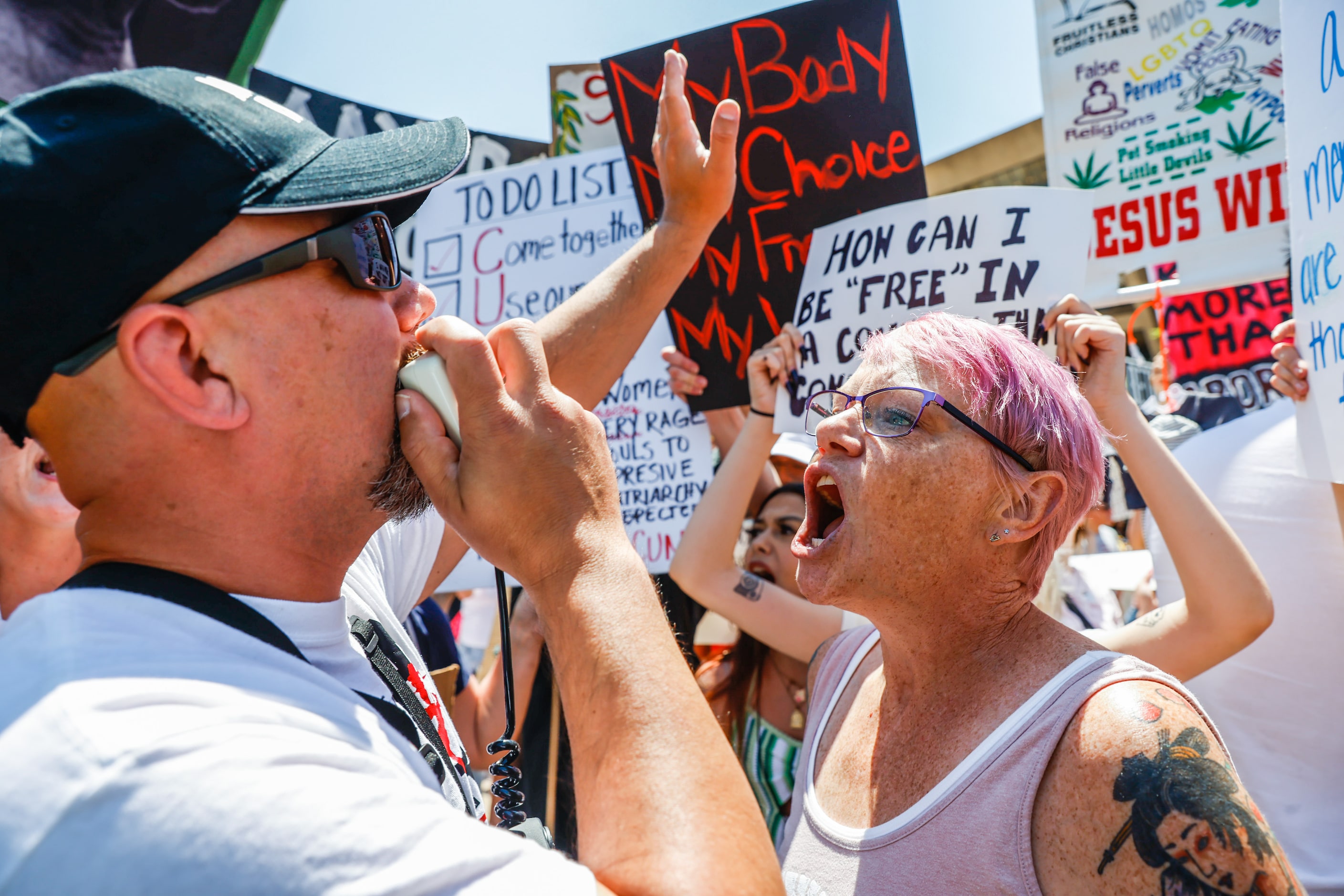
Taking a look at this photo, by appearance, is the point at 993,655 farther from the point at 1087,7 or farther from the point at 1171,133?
the point at 1087,7

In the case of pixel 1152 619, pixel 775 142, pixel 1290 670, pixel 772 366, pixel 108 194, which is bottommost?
pixel 1290 670

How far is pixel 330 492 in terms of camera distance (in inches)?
48.1

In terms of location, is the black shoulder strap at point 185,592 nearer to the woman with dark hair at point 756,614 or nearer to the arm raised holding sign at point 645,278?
the arm raised holding sign at point 645,278

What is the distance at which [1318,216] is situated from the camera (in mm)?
2270

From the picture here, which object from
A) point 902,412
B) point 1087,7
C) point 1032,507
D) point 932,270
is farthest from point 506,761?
point 1087,7

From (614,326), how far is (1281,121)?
90.1 inches

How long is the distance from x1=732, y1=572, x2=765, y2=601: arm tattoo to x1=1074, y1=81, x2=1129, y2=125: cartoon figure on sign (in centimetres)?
198

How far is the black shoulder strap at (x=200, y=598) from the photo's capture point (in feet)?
3.27

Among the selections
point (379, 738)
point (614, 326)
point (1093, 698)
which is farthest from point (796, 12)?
point (379, 738)

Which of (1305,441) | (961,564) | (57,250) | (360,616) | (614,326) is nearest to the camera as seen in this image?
(57,250)

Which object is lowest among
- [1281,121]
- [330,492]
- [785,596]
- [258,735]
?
[785,596]

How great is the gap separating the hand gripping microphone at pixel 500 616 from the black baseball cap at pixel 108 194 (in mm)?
243

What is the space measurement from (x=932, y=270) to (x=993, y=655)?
4.27 ft

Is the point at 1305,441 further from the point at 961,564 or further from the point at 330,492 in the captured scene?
the point at 330,492
